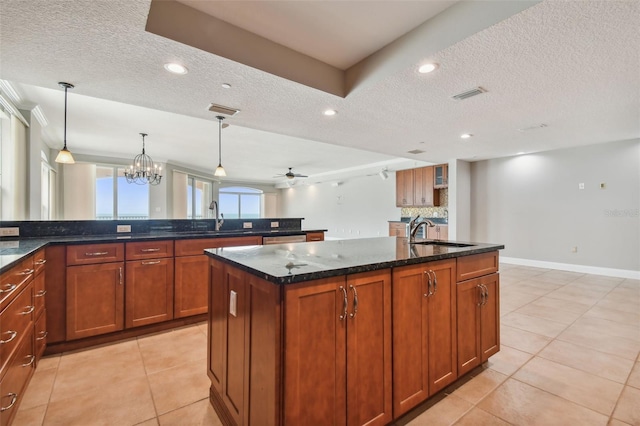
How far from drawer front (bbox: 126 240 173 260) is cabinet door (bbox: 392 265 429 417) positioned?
232 cm

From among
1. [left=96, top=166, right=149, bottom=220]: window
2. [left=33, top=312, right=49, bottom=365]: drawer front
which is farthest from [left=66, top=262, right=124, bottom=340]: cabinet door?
[left=96, top=166, right=149, bottom=220]: window

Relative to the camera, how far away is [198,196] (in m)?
10.9

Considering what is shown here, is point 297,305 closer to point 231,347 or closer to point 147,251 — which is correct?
point 231,347

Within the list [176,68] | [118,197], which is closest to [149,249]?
[176,68]

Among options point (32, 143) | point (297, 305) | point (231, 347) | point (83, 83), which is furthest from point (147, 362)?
point (32, 143)

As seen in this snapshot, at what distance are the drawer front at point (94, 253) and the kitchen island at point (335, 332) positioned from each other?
143cm

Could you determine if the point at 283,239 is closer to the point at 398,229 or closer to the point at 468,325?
the point at 468,325

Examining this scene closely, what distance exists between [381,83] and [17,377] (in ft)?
10.8

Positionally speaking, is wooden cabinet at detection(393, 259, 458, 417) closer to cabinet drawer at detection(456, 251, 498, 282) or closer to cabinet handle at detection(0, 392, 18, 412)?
cabinet drawer at detection(456, 251, 498, 282)

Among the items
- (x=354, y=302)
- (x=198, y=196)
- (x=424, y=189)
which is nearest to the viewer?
(x=354, y=302)

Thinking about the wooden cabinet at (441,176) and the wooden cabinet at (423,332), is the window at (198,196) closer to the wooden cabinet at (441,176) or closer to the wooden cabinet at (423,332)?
the wooden cabinet at (441,176)

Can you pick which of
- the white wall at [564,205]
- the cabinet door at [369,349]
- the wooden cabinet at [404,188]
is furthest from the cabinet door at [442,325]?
the wooden cabinet at [404,188]

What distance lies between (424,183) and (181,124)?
5.49 m

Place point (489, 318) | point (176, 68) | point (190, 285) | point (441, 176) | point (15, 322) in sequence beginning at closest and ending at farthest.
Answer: point (15, 322), point (489, 318), point (176, 68), point (190, 285), point (441, 176)
